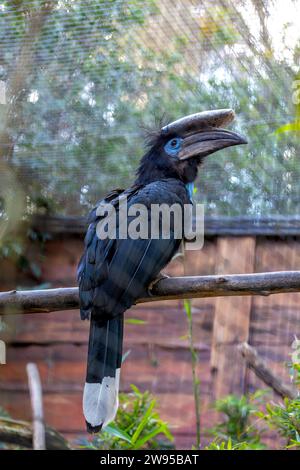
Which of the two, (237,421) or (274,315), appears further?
(274,315)

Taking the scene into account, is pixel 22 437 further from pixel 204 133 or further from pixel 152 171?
pixel 204 133

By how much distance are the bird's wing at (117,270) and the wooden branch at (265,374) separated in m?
0.75

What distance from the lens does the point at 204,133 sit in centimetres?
241

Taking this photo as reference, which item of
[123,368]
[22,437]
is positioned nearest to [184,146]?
[123,368]

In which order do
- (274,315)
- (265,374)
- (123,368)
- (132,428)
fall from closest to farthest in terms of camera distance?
(132,428) → (265,374) → (274,315) → (123,368)

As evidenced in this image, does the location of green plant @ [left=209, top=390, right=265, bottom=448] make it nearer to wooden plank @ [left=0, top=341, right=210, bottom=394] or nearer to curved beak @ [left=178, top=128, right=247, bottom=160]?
wooden plank @ [left=0, top=341, right=210, bottom=394]

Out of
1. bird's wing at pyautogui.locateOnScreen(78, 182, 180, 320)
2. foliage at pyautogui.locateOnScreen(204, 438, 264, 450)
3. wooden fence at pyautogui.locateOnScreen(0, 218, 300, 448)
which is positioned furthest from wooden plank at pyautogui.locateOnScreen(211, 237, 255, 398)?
bird's wing at pyautogui.locateOnScreen(78, 182, 180, 320)

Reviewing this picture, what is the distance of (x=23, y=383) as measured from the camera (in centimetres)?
330

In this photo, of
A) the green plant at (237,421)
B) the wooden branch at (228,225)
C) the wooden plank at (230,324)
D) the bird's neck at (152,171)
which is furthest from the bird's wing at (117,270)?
the wooden plank at (230,324)

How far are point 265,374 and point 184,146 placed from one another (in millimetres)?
906

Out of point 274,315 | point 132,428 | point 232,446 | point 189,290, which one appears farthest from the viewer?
point 274,315

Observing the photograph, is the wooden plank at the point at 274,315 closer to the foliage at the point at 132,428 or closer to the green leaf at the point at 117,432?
the foliage at the point at 132,428

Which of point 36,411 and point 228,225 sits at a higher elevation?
point 228,225

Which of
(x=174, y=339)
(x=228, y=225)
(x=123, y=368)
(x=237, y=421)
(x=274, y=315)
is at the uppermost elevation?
(x=228, y=225)
